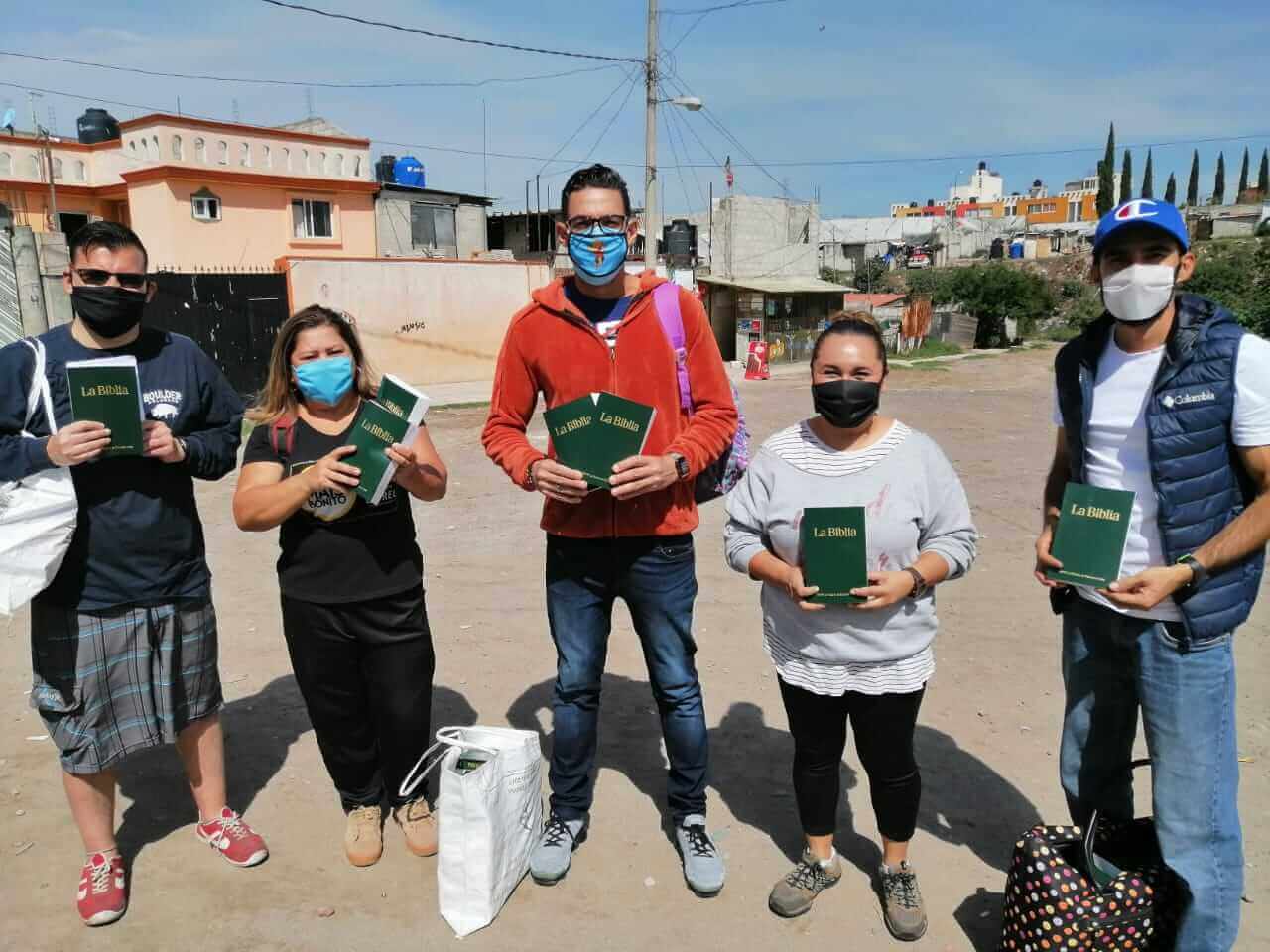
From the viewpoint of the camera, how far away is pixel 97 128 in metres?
23.0

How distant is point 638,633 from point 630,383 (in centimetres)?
85

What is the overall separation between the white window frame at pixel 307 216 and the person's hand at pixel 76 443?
22631mm

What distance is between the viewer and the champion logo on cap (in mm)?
2344

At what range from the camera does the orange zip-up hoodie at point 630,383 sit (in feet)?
9.74

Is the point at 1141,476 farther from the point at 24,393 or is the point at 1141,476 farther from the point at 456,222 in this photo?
the point at 456,222

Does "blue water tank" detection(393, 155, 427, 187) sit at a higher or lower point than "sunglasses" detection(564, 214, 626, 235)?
higher

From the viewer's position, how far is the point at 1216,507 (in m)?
2.33

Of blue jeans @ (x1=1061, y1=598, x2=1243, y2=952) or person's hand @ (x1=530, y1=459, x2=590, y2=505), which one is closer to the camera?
blue jeans @ (x1=1061, y1=598, x2=1243, y2=952)

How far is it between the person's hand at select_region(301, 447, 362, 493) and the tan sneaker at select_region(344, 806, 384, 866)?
49.1 inches

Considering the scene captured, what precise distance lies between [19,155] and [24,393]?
79.0 feet

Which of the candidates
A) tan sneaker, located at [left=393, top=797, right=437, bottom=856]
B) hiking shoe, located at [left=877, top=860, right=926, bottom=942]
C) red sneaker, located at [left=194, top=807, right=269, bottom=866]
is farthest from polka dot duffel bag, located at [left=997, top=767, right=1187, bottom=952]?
red sneaker, located at [left=194, top=807, right=269, bottom=866]

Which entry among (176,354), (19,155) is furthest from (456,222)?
(176,354)

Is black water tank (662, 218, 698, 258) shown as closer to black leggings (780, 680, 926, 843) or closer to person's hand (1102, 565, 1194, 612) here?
black leggings (780, 680, 926, 843)

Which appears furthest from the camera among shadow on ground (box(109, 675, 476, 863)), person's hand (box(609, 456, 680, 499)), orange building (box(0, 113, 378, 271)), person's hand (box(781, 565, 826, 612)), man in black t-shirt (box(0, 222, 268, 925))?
orange building (box(0, 113, 378, 271))
